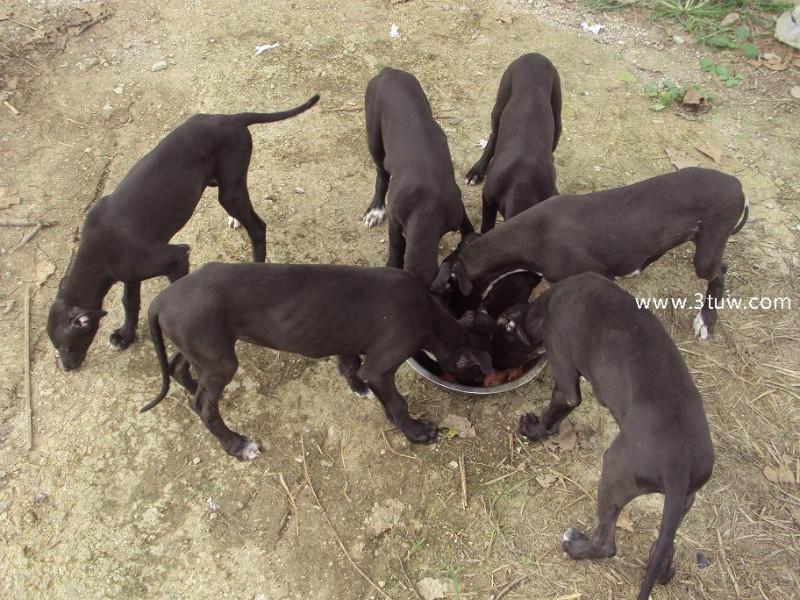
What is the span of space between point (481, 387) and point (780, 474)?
7.95 feet

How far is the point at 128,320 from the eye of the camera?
5652 millimetres

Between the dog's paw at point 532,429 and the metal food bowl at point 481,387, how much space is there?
0.27 meters

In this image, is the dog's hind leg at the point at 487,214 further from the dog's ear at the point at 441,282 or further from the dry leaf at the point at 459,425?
the dry leaf at the point at 459,425

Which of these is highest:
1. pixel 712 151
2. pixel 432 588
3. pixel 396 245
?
pixel 712 151

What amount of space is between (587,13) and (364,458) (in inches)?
290

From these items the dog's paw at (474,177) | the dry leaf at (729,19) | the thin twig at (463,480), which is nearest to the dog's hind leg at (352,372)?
the thin twig at (463,480)

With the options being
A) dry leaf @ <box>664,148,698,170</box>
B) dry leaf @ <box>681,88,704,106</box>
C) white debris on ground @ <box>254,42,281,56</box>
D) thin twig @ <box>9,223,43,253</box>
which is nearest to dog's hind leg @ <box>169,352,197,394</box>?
thin twig @ <box>9,223,43,253</box>

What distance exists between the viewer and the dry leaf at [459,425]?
512cm

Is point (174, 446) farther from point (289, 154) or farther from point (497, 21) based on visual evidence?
point (497, 21)

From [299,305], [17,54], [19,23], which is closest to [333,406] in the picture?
[299,305]

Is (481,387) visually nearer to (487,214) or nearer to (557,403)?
(557,403)

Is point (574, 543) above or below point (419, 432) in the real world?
below

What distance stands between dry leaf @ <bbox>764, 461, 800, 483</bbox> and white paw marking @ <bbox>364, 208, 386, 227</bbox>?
4126 millimetres

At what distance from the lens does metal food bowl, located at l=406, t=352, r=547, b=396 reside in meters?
4.86
